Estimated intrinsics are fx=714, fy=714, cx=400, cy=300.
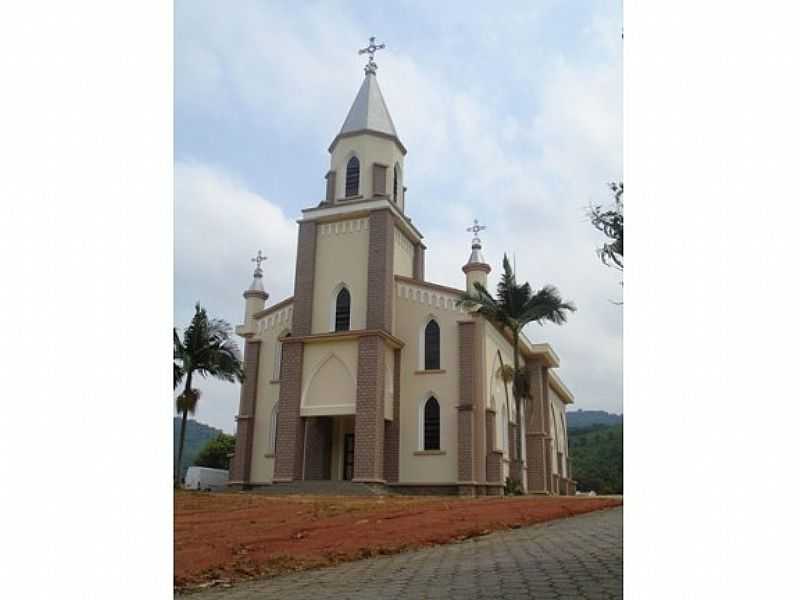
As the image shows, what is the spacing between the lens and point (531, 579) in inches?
176

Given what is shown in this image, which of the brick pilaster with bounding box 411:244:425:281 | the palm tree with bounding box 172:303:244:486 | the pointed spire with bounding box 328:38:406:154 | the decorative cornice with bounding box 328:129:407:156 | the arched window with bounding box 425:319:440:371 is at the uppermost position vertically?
the pointed spire with bounding box 328:38:406:154

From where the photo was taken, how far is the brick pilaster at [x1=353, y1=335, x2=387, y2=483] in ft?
58.0

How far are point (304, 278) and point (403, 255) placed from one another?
307 centimetres

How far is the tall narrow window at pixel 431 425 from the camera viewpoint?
19.1 m

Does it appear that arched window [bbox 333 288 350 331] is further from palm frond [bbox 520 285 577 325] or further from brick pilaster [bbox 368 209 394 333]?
palm frond [bbox 520 285 577 325]

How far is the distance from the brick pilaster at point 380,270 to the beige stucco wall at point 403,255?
68cm

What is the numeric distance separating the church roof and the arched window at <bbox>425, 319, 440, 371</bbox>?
588 cm

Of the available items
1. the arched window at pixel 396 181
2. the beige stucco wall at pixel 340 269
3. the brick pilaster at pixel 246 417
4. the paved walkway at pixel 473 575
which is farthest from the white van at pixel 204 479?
the paved walkway at pixel 473 575

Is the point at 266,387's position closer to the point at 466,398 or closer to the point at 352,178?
the point at 466,398

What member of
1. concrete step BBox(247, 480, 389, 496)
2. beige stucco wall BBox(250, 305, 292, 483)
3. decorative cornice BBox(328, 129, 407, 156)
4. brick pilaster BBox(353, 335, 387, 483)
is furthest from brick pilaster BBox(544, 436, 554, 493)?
decorative cornice BBox(328, 129, 407, 156)

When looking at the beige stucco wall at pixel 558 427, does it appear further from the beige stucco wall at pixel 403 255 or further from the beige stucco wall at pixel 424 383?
the beige stucco wall at pixel 403 255
